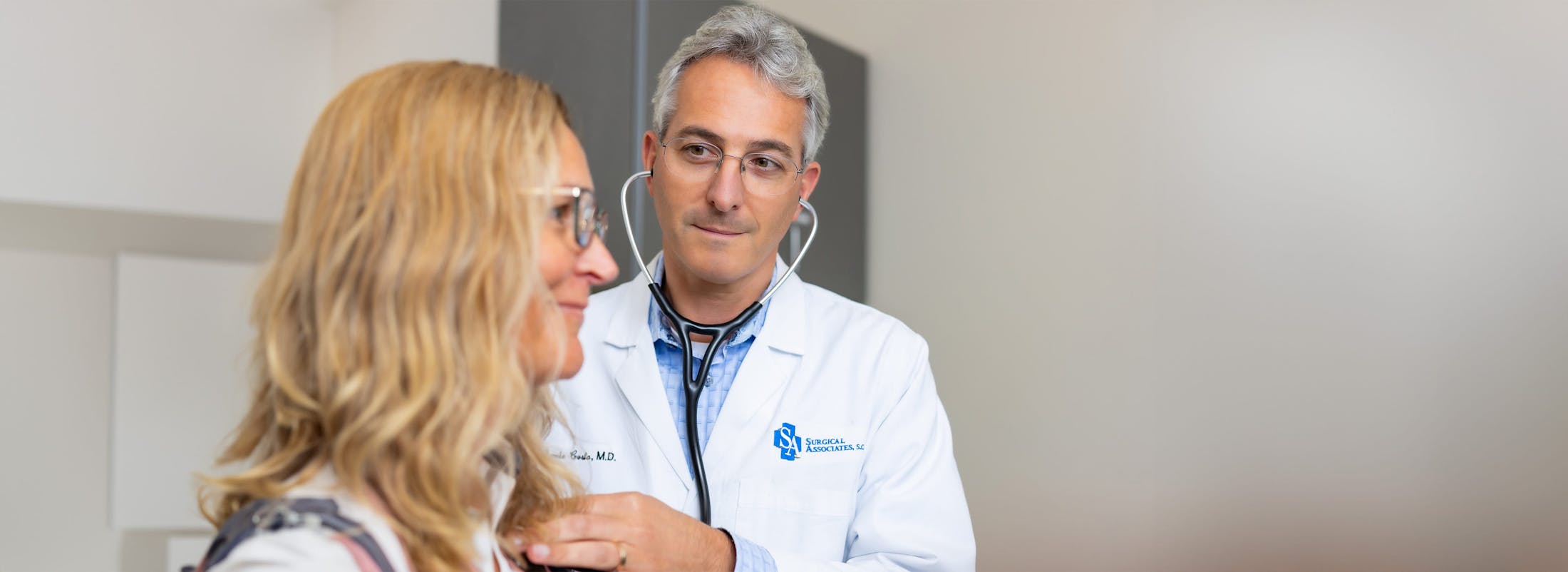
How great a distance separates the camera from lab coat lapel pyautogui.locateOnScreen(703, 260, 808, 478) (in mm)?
1330

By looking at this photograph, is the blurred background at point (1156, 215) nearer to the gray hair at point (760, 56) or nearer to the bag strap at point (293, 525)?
the gray hair at point (760, 56)

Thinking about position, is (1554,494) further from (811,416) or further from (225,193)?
(225,193)

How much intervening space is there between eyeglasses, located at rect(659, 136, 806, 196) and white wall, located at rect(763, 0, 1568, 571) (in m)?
1.06

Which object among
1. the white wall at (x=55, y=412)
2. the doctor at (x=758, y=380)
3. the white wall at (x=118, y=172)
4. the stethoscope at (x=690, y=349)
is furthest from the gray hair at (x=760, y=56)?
the white wall at (x=55, y=412)

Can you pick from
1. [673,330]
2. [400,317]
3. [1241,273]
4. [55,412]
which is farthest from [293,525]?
A: [55,412]

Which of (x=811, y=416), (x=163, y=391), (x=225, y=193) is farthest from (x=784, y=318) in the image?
(x=163, y=391)

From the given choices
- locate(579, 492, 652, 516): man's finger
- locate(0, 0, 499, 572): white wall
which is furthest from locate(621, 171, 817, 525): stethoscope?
locate(0, 0, 499, 572): white wall

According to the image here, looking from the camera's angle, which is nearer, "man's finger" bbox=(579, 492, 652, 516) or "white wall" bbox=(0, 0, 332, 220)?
"man's finger" bbox=(579, 492, 652, 516)

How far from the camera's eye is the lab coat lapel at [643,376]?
132 cm

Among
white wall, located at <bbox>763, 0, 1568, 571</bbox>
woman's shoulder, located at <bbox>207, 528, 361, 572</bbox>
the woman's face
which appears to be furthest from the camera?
white wall, located at <bbox>763, 0, 1568, 571</bbox>

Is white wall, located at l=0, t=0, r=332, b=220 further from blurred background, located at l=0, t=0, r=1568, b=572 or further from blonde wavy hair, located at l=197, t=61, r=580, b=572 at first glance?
blonde wavy hair, located at l=197, t=61, r=580, b=572

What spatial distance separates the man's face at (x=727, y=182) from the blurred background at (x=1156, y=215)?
151 millimetres

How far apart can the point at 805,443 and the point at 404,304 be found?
25.8 inches

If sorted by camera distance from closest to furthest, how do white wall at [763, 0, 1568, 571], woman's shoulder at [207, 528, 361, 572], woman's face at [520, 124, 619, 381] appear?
woman's shoulder at [207, 528, 361, 572], woman's face at [520, 124, 619, 381], white wall at [763, 0, 1568, 571]
